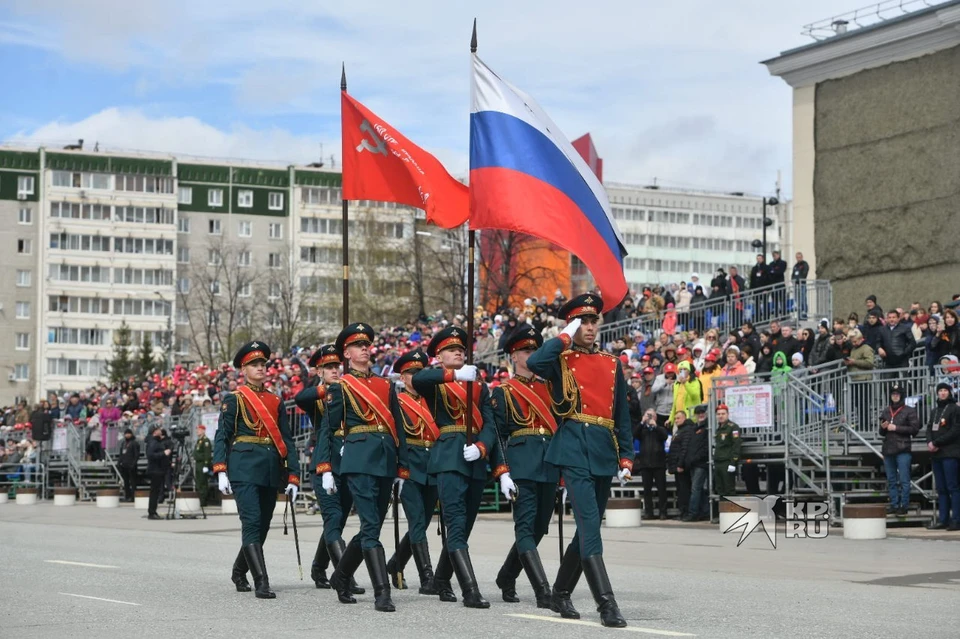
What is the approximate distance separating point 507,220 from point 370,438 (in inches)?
81.0

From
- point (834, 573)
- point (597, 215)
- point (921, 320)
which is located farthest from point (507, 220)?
point (921, 320)

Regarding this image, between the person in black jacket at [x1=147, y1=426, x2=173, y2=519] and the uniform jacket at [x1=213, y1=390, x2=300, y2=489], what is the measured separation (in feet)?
53.1

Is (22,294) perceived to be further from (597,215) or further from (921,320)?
(597,215)

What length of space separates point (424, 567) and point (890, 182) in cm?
2381

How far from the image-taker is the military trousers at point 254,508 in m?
13.0

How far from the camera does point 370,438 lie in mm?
12227

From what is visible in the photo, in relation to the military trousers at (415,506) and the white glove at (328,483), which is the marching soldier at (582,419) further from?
the white glove at (328,483)

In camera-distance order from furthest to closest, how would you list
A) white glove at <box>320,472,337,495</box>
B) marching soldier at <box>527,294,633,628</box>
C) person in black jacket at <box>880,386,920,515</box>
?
person in black jacket at <box>880,386,920,515</box> < white glove at <box>320,472,337,495</box> < marching soldier at <box>527,294,633,628</box>

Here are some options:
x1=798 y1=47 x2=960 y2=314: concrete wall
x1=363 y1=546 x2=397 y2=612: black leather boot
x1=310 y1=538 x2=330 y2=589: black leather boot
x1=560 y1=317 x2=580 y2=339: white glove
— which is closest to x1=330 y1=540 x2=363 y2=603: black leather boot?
x1=363 y1=546 x2=397 y2=612: black leather boot

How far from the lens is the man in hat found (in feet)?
38.7

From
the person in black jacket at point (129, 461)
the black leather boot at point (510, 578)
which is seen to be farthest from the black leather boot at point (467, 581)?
the person in black jacket at point (129, 461)

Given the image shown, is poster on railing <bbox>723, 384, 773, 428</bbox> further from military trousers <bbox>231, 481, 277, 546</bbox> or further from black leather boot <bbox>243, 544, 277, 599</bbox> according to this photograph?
black leather boot <bbox>243, 544, 277, 599</bbox>

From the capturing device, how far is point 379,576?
1174 centimetres

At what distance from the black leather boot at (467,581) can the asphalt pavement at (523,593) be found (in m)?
0.09
